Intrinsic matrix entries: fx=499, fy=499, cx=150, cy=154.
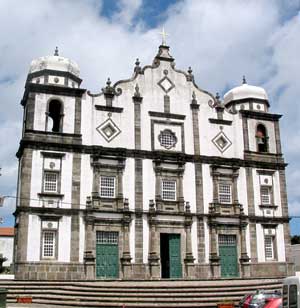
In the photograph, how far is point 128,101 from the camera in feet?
101

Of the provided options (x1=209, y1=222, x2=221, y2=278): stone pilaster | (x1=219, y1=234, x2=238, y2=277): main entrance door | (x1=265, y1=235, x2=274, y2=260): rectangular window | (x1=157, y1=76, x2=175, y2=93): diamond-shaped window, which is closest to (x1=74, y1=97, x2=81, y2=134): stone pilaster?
(x1=157, y1=76, x2=175, y2=93): diamond-shaped window

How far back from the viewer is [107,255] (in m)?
28.0

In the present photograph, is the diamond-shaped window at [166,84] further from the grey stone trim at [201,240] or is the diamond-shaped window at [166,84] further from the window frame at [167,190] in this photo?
the grey stone trim at [201,240]

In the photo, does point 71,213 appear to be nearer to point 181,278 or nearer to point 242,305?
point 181,278

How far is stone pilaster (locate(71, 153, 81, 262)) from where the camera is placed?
27188 millimetres

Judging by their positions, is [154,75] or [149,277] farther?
[154,75]

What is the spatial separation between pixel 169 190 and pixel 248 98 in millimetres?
9160

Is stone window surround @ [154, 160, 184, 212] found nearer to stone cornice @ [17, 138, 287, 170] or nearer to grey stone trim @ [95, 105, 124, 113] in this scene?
stone cornice @ [17, 138, 287, 170]

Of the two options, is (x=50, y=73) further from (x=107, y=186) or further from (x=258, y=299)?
(x=258, y=299)

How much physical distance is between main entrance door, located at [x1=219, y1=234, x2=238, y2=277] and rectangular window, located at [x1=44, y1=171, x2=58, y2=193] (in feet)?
34.4

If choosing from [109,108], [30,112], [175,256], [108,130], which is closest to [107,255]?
[175,256]

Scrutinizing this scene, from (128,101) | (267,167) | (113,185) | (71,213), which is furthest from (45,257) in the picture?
(267,167)

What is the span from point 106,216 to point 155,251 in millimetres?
3446

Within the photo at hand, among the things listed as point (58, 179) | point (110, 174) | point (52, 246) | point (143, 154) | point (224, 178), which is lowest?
point (52, 246)
